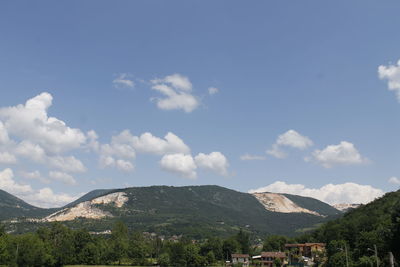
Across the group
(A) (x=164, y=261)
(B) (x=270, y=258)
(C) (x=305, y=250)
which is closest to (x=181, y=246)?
(A) (x=164, y=261)

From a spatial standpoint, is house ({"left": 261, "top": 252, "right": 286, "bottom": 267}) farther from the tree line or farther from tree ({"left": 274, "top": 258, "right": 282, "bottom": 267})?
the tree line

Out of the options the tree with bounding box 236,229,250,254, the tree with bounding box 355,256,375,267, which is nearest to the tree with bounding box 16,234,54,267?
the tree with bounding box 355,256,375,267

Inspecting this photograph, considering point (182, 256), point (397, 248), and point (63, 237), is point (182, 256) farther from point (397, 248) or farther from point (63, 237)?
point (397, 248)

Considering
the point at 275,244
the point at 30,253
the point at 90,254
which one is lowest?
the point at 90,254

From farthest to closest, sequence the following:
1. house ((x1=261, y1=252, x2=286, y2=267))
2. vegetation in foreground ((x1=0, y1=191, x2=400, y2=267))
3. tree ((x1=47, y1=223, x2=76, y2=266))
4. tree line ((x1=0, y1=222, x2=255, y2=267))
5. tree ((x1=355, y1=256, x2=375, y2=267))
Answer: house ((x1=261, y1=252, x2=286, y2=267)), tree ((x1=47, y1=223, x2=76, y2=266)), tree line ((x1=0, y1=222, x2=255, y2=267)), vegetation in foreground ((x1=0, y1=191, x2=400, y2=267)), tree ((x1=355, y1=256, x2=375, y2=267))

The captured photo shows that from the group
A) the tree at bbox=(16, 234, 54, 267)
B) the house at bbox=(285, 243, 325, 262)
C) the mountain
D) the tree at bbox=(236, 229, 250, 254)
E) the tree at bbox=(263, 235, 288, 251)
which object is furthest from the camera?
the tree at bbox=(263, 235, 288, 251)

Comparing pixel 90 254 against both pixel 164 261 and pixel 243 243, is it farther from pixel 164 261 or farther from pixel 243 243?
pixel 243 243

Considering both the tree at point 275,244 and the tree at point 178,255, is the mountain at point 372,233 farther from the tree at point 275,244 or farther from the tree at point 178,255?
the tree at point 178,255

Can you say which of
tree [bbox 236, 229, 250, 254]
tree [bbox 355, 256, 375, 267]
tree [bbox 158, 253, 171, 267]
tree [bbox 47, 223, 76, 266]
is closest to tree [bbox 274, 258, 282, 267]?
tree [bbox 236, 229, 250, 254]

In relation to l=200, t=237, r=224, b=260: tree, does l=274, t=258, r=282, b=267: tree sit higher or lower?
lower

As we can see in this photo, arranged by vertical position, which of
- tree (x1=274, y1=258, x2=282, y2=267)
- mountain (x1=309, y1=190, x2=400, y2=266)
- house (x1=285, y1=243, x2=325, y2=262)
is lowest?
tree (x1=274, y1=258, x2=282, y2=267)

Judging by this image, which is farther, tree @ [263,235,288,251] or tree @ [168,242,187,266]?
tree @ [263,235,288,251]

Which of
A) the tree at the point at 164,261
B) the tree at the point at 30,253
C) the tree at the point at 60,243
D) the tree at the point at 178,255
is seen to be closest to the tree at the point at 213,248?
the tree at the point at 178,255

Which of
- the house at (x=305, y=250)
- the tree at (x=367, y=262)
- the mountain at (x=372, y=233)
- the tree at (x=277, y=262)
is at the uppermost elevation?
the mountain at (x=372, y=233)
